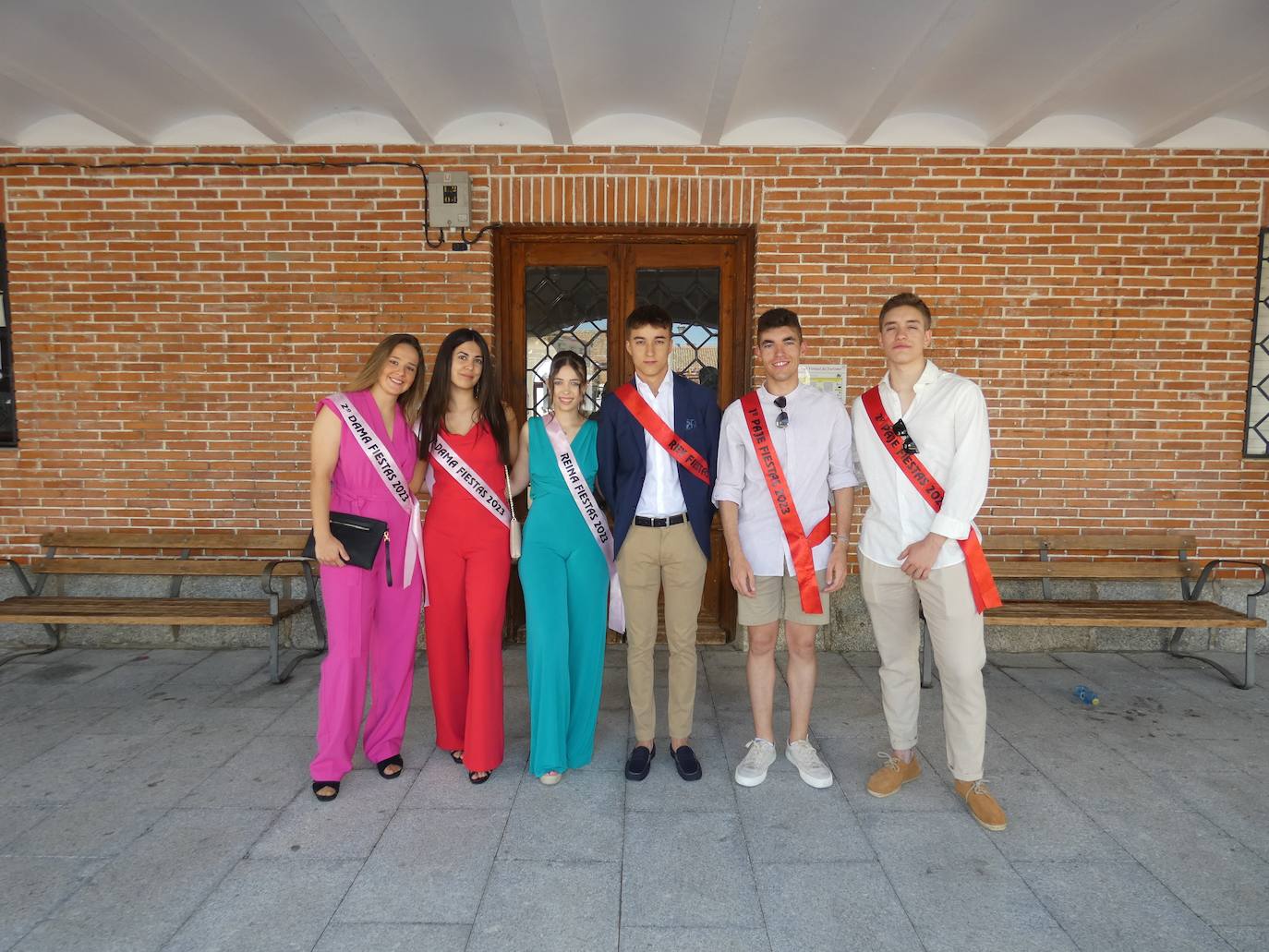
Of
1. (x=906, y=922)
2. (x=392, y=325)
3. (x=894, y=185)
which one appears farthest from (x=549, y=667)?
(x=894, y=185)

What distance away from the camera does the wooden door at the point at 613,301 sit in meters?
5.15

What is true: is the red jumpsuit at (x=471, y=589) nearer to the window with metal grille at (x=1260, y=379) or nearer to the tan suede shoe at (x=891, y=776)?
the tan suede shoe at (x=891, y=776)

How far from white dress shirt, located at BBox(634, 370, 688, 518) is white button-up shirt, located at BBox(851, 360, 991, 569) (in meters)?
0.82

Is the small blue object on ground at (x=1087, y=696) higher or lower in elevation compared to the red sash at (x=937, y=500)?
lower

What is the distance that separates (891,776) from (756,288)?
317 centimetres

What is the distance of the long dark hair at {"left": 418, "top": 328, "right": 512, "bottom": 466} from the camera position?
324 cm

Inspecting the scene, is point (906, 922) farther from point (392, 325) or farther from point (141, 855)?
point (392, 325)

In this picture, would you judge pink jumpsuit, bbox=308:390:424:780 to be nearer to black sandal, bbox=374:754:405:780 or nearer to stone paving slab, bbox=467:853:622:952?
black sandal, bbox=374:754:405:780

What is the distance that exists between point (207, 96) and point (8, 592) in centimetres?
374

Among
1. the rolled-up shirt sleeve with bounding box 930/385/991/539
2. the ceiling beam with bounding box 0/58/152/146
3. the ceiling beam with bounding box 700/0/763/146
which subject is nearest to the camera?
the rolled-up shirt sleeve with bounding box 930/385/991/539

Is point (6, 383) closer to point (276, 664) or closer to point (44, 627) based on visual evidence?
point (44, 627)

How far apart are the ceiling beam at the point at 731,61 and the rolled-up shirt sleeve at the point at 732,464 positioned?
5.90ft

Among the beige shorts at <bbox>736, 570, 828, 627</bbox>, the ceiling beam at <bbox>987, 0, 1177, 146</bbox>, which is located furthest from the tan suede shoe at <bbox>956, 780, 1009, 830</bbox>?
the ceiling beam at <bbox>987, 0, 1177, 146</bbox>

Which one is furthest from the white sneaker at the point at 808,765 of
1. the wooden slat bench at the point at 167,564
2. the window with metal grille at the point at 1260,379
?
the window with metal grille at the point at 1260,379
